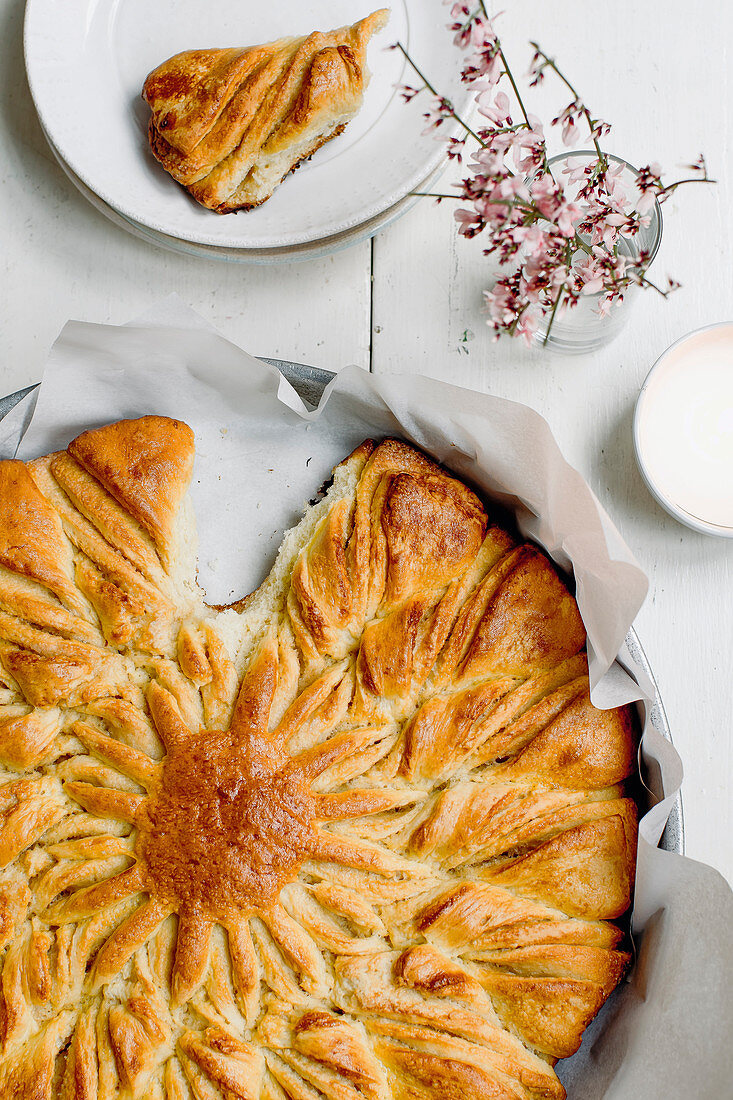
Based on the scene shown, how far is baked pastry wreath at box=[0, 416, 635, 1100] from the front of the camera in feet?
6.63

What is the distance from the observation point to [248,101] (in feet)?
7.93

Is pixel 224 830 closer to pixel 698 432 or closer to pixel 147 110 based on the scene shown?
pixel 698 432

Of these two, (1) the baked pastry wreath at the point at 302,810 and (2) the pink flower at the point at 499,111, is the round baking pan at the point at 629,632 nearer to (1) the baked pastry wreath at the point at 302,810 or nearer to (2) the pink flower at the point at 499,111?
Answer: (1) the baked pastry wreath at the point at 302,810

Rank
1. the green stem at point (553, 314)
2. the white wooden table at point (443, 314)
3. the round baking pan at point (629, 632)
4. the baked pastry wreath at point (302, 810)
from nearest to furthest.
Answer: the baked pastry wreath at point (302, 810) → the round baking pan at point (629, 632) → the green stem at point (553, 314) → the white wooden table at point (443, 314)

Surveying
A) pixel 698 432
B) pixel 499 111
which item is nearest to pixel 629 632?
pixel 698 432

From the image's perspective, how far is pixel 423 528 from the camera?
7.41 ft

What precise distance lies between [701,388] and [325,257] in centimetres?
102

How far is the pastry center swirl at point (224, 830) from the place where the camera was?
2051 mm

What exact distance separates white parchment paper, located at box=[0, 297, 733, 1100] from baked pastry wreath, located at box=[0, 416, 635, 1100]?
0.28 feet

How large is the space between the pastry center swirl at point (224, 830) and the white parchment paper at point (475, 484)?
20.1 inches

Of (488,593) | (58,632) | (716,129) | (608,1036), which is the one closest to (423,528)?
(488,593)

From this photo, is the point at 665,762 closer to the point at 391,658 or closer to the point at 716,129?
the point at 391,658

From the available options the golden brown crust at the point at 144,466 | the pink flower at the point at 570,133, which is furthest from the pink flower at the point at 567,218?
the golden brown crust at the point at 144,466

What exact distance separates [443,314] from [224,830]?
4.66ft
